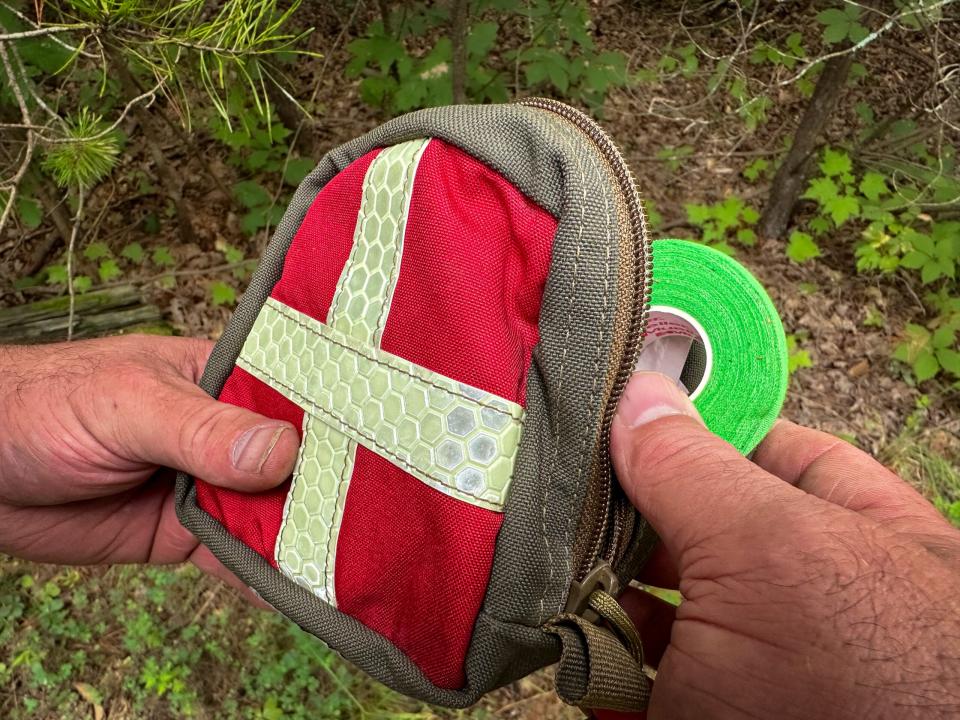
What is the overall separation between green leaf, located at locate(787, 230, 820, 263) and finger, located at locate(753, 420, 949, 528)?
1.59 m

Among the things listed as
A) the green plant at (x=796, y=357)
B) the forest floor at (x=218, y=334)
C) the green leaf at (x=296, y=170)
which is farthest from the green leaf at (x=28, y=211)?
the green plant at (x=796, y=357)

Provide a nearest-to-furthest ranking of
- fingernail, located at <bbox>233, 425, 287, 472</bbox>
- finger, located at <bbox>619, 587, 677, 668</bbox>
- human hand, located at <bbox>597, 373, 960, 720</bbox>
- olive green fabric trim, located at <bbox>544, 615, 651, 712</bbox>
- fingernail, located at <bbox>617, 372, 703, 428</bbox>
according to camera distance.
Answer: human hand, located at <bbox>597, 373, 960, 720</bbox>
olive green fabric trim, located at <bbox>544, 615, 651, 712</bbox>
fingernail, located at <bbox>617, 372, 703, 428</bbox>
fingernail, located at <bbox>233, 425, 287, 472</bbox>
finger, located at <bbox>619, 587, 677, 668</bbox>

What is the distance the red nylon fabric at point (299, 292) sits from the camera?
118cm

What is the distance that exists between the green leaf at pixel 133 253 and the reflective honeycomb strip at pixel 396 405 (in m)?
1.84

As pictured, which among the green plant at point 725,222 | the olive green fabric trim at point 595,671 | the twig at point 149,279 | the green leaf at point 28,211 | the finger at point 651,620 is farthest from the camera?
the green plant at point 725,222

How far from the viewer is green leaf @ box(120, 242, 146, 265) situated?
2.71 metres

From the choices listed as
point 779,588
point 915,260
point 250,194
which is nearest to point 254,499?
point 779,588

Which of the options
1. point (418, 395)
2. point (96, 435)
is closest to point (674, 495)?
point (418, 395)

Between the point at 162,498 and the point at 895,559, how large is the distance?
178cm

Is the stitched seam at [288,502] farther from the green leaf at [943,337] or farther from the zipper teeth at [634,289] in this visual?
the green leaf at [943,337]

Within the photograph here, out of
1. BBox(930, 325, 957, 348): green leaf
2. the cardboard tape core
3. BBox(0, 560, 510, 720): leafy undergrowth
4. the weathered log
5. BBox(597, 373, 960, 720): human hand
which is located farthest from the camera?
BBox(930, 325, 957, 348): green leaf

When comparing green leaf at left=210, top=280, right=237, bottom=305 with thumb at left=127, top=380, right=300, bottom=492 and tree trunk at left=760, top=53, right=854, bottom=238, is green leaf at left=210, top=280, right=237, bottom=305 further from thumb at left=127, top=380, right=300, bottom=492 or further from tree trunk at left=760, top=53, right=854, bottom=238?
tree trunk at left=760, top=53, right=854, bottom=238

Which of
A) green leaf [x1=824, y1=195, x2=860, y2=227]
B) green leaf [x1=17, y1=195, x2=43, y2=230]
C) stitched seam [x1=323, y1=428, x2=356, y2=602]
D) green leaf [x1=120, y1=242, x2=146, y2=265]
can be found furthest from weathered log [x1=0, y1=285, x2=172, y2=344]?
green leaf [x1=824, y1=195, x2=860, y2=227]

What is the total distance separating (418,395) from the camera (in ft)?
3.18
